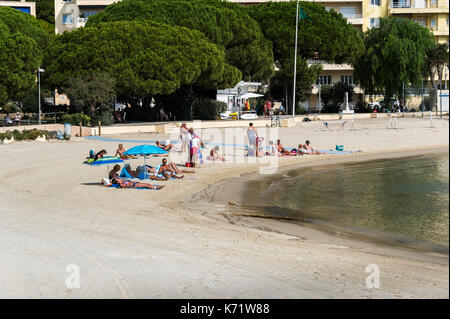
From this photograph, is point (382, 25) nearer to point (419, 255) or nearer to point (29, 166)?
point (29, 166)

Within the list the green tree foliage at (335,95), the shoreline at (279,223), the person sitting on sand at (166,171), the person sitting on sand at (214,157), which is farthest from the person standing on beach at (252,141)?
the green tree foliage at (335,95)

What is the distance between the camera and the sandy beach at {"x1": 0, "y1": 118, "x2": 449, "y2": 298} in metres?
7.57

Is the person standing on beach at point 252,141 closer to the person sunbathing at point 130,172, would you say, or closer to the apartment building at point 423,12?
the person sunbathing at point 130,172

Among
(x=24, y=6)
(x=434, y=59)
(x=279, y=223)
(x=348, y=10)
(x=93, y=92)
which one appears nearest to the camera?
(x=279, y=223)

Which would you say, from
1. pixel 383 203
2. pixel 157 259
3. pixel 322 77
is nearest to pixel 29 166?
pixel 383 203

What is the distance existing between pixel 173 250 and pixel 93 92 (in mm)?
33282

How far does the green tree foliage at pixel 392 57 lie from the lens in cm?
6288

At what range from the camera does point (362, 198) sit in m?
19.2

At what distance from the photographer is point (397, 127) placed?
47.6 meters

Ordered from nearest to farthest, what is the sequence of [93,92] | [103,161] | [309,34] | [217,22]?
[103,161], [93,92], [217,22], [309,34]

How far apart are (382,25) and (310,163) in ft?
138

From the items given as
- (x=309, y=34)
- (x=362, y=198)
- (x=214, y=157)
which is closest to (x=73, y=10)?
(x=309, y=34)

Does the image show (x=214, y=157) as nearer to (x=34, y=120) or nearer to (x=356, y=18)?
(x=34, y=120)

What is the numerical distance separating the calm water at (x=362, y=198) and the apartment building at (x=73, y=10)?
59.3 m
